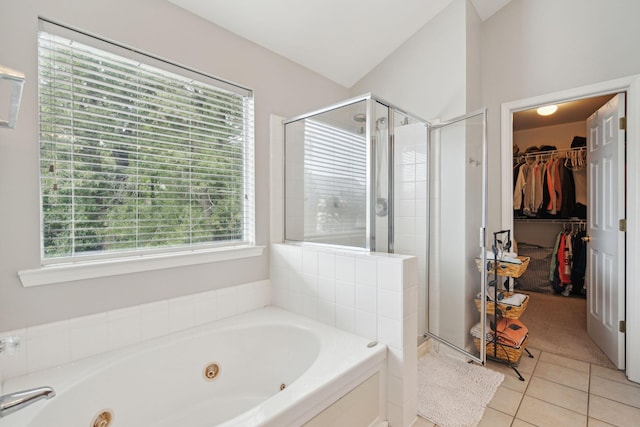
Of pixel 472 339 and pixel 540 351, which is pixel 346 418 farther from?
pixel 540 351

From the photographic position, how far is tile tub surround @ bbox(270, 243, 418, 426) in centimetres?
161

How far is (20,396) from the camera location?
36.1 inches

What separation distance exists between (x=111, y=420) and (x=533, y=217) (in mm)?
4961

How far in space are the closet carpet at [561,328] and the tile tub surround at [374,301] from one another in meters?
1.71

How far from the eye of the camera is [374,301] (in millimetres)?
1700

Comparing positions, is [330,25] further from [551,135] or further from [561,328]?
[551,135]

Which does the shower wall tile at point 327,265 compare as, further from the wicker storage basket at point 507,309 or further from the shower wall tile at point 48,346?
the shower wall tile at point 48,346

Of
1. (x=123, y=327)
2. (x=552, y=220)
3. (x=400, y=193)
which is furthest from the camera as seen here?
(x=552, y=220)

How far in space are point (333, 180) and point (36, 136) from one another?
156cm

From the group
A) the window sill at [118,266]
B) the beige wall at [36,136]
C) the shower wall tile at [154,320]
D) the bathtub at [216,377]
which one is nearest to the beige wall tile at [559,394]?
the bathtub at [216,377]

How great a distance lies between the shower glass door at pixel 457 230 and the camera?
87.3 inches

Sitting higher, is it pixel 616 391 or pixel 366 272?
pixel 366 272

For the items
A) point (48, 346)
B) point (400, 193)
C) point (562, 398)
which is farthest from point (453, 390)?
point (48, 346)

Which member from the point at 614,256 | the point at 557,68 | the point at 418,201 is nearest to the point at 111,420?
the point at 418,201
